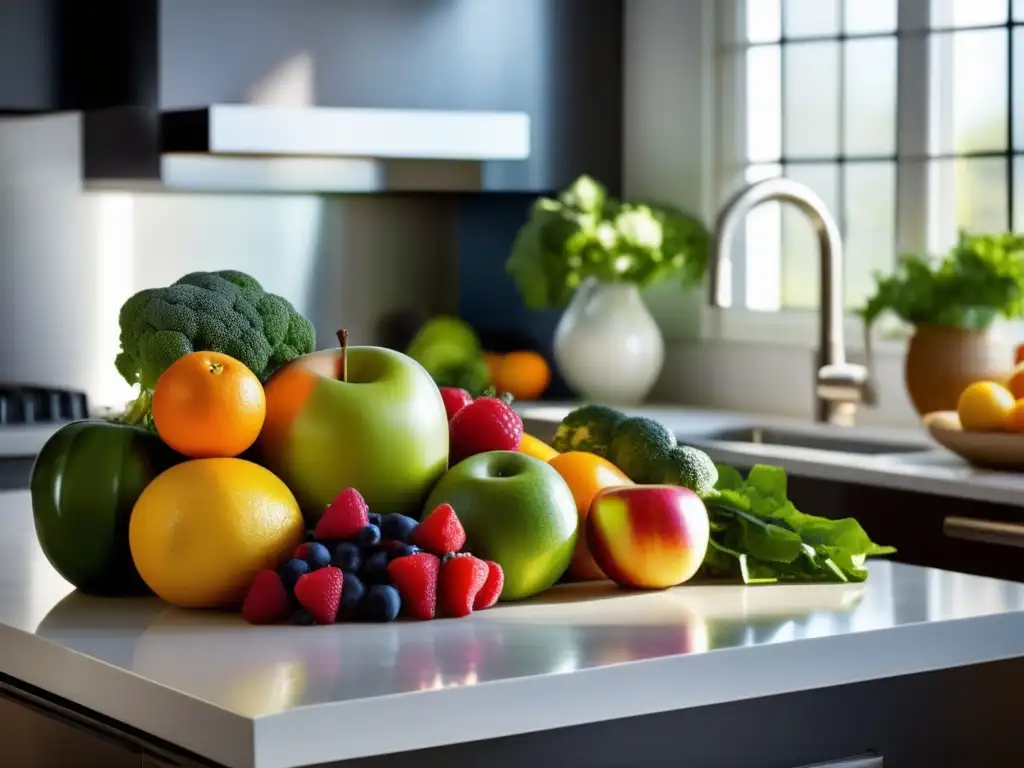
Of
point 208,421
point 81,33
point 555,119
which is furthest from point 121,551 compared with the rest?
point 555,119

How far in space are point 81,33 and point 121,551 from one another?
2496 mm

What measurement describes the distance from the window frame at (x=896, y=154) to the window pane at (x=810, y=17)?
0.14 m

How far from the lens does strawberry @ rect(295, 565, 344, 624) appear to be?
1429mm

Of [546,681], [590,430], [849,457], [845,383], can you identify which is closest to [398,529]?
[546,681]

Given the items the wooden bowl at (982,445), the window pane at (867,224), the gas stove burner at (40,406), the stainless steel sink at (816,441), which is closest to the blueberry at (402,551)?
the wooden bowl at (982,445)

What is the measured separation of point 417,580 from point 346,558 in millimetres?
60

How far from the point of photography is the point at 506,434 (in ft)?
5.50

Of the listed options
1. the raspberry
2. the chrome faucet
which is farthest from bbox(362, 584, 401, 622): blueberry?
the chrome faucet

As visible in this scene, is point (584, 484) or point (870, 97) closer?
point (584, 484)

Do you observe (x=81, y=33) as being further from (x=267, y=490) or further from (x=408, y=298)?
(x=267, y=490)

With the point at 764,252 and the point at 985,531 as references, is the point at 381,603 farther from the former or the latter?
the point at 764,252

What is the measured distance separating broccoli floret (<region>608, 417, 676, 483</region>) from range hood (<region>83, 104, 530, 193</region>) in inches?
75.9

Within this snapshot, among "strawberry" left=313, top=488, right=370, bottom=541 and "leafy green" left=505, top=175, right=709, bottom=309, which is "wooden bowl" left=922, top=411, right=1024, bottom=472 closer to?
"leafy green" left=505, top=175, right=709, bottom=309

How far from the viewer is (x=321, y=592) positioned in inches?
56.2
